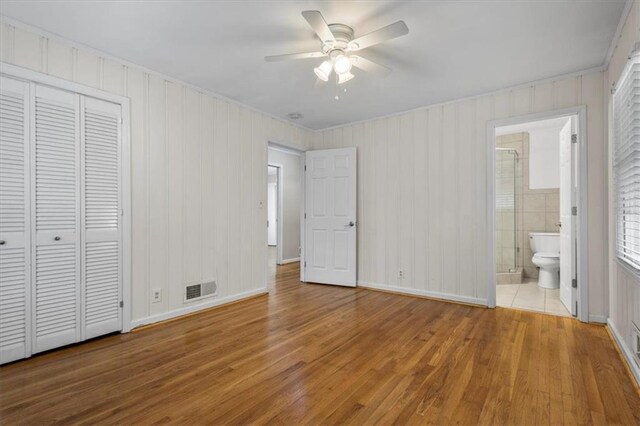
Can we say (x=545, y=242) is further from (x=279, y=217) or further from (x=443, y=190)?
(x=279, y=217)

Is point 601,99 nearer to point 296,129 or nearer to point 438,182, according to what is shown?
point 438,182

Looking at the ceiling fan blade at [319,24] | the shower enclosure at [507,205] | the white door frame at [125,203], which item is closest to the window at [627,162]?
the ceiling fan blade at [319,24]

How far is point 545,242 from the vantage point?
16.5 ft

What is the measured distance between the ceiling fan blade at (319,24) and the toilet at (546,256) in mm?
4287

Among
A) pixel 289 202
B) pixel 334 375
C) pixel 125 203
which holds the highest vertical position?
pixel 289 202

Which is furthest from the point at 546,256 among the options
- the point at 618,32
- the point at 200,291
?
the point at 200,291

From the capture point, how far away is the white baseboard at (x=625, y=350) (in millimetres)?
2090

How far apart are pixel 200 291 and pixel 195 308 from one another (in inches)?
7.4

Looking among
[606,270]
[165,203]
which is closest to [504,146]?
[606,270]

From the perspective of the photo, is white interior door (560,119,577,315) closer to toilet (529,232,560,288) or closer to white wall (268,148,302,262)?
toilet (529,232,560,288)

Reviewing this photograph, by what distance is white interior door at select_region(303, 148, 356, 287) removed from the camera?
15.7ft

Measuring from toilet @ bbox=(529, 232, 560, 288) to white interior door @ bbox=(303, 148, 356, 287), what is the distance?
2.71 m

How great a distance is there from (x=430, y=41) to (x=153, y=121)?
2.69m

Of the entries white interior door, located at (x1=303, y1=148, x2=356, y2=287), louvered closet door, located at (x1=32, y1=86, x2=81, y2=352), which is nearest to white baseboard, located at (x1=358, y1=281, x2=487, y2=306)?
white interior door, located at (x1=303, y1=148, x2=356, y2=287)
